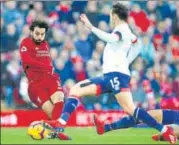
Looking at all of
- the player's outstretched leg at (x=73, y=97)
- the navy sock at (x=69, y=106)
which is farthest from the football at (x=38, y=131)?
the navy sock at (x=69, y=106)

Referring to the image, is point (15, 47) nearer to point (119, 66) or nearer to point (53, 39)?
point (53, 39)

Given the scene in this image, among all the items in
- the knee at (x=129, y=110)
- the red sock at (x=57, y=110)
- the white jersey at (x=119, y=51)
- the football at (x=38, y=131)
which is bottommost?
the football at (x=38, y=131)

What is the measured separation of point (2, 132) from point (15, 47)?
7.64ft

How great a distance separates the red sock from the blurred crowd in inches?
14.4

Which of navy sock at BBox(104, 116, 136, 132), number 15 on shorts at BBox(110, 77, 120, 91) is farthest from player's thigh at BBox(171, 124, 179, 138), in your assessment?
number 15 on shorts at BBox(110, 77, 120, 91)

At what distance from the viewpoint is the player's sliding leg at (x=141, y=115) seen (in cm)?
253

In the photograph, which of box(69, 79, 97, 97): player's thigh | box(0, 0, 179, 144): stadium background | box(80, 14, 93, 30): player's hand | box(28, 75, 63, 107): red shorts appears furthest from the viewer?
box(0, 0, 179, 144): stadium background

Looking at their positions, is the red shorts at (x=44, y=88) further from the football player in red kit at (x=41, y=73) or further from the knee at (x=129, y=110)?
the knee at (x=129, y=110)

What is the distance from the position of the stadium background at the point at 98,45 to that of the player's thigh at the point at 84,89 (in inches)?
14.6

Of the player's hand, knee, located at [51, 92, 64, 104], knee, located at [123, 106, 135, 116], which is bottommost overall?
knee, located at [123, 106, 135, 116]

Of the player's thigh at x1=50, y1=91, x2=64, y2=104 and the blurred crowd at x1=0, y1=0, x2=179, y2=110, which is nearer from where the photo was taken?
the player's thigh at x1=50, y1=91, x2=64, y2=104

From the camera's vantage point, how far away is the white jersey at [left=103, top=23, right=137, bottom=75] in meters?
2.45

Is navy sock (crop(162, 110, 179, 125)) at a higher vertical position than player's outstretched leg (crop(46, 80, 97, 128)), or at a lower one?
lower

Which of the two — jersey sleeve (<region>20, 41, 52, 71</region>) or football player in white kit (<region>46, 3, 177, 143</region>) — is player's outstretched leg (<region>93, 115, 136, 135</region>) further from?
jersey sleeve (<region>20, 41, 52, 71</region>)
